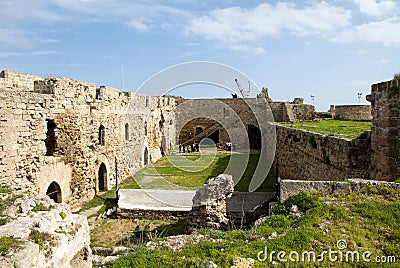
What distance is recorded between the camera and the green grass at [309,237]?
436cm

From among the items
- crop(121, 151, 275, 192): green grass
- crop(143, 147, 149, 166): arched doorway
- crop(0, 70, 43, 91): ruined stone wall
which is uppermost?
crop(0, 70, 43, 91): ruined stone wall

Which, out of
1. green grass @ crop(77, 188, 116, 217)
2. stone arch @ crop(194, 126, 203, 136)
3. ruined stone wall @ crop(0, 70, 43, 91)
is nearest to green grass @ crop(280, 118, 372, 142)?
green grass @ crop(77, 188, 116, 217)

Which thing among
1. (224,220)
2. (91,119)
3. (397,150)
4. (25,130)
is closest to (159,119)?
(91,119)

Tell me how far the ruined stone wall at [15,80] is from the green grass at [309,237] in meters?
11.3

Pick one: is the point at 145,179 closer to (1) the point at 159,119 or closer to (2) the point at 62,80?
(2) the point at 62,80

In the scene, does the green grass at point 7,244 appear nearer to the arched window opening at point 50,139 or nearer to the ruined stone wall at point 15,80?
the arched window opening at point 50,139

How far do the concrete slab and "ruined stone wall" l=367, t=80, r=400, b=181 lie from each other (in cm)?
597

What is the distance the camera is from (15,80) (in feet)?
46.0

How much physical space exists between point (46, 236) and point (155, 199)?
8416 millimetres

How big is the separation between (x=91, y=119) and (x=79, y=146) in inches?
58.1

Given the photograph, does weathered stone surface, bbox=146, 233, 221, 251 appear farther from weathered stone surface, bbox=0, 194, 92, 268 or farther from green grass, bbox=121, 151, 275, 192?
green grass, bbox=121, 151, 275, 192

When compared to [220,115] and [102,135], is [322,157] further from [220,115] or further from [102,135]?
[220,115]

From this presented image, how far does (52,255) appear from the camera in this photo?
437 cm

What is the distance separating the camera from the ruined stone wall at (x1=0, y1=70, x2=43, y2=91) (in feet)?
43.7
